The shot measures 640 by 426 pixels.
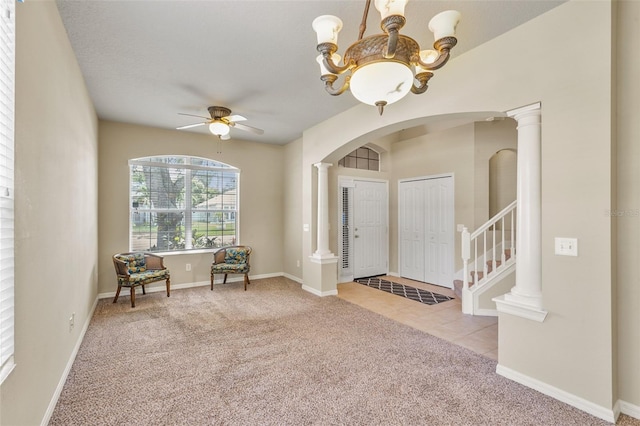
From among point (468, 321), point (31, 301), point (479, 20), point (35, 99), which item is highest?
point (479, 20)

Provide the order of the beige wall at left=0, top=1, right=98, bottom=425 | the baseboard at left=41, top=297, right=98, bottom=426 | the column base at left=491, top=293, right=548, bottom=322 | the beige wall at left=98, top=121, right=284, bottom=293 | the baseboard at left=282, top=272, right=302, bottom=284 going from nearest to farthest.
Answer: the beige wall at left=0, top=1, right=98, bottom=425 → the baseboard at left=41, top=297, right=98, bottom=426 → the column base at left=491, top=293, right=548, bottom=322 → the beige wall at left=98, top=121, right=284, bottom=293 → the baseboard at left=282, top=272, right=302, bottom=284

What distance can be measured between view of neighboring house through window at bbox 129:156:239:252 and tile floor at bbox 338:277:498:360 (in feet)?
8.80

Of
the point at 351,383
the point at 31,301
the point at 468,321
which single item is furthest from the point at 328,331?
the point at 31,301

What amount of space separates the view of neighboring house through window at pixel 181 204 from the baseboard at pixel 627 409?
5440 mm

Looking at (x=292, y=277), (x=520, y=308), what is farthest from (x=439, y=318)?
(x=292, y=277)

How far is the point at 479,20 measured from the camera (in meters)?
2.28

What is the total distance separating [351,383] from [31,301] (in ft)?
7.03

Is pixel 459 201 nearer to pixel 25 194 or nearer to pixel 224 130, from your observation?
pixel 224 130

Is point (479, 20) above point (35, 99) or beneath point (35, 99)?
above

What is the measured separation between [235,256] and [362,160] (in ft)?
10.4

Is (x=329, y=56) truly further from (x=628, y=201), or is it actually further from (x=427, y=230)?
(x=427, y=230)

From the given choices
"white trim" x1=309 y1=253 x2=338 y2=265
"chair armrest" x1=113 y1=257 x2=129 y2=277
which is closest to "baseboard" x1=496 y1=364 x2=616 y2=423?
"white trim" x1=309 y1=253 x2=338 y2=265

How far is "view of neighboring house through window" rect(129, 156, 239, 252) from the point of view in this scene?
5070 mm

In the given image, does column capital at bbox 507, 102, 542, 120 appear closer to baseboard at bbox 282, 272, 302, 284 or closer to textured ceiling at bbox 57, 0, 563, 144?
textured ceiling at bbox 57, 0, 563, 144
